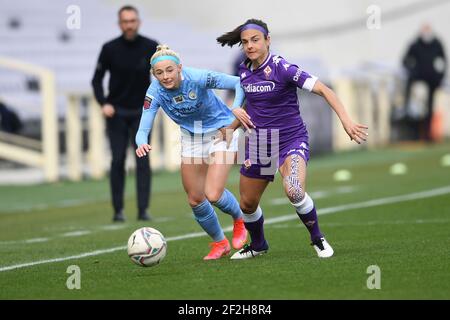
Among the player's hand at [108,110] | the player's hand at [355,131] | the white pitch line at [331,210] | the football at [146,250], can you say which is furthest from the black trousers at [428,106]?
the football at [146,250]

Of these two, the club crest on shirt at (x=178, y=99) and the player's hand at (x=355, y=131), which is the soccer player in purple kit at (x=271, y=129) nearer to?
the player's hand at (x=355, y=131)

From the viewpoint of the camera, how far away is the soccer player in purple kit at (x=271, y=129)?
9555mm

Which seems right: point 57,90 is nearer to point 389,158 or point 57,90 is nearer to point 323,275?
point 389,158

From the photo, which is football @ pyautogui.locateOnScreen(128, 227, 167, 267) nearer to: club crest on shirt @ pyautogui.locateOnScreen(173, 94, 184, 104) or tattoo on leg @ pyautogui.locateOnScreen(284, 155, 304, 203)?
tattoo on leg @ pyautogui.locateOnScreen(284, 155, 304, 203)

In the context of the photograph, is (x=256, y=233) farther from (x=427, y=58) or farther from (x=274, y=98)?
(x=427, y=58)

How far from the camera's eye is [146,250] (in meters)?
9.20

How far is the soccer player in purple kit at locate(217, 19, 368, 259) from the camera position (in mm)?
Result: 9555

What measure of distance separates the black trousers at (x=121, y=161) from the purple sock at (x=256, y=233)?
4055 millimetres

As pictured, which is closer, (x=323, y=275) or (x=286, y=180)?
(x=323, y=275)

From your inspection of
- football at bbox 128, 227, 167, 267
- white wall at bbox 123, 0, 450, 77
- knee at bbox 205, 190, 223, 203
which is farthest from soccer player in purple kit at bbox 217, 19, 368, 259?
white wall at bbox 123, 0, 450, 77

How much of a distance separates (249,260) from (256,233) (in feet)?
1.32

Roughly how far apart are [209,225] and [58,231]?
11.1 ft

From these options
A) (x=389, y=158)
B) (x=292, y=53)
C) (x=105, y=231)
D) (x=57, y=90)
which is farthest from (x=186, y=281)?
(x=292, y=53)

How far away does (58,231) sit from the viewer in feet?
43.0
